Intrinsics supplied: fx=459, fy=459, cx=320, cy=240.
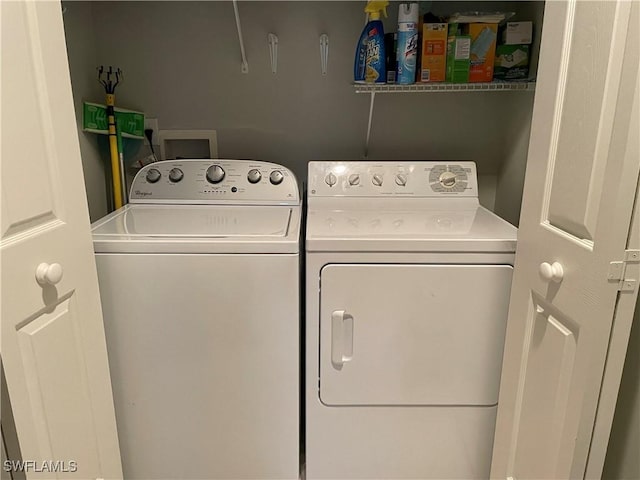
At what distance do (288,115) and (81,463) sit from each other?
1.50 metres

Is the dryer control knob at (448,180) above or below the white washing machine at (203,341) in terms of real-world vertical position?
above

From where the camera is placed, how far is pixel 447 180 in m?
1.83

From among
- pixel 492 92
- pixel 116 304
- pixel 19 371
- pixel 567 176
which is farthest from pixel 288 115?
pixel 19 371

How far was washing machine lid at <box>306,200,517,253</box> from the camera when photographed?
1.32m

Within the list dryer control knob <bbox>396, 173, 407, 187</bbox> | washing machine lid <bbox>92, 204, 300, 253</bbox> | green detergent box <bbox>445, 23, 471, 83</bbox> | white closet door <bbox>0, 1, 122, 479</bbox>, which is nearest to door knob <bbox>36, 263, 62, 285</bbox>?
white closet door <bbox>0, 1, 122, 479</bbox>

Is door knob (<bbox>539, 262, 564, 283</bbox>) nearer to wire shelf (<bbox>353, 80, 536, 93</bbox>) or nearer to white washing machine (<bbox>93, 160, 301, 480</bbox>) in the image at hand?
white washing machine (<bbox>93, 160, 301, 480</bbox>)

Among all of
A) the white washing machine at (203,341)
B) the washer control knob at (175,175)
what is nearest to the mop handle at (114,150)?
the washer control knob at (175,175)

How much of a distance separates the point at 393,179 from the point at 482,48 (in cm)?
60

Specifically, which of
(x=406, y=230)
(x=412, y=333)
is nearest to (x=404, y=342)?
(x=412, y=333)

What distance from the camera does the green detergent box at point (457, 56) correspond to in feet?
5.73

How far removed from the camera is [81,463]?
45.2 inches

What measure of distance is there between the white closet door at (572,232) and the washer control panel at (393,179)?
0.63m

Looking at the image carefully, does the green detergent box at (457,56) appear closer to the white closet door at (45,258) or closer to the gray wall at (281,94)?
the gray wall at (281,94)

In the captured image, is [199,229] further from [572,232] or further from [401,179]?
[572,232]
